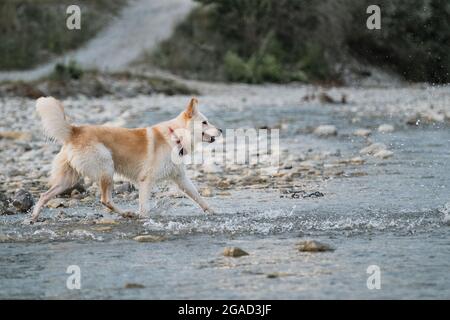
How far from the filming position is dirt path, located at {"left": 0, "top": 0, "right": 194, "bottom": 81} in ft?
87.8

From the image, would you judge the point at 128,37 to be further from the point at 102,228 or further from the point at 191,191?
the point at 102,228

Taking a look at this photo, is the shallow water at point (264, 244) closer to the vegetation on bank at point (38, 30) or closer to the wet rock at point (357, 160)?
the wet rock at point (357, 160)

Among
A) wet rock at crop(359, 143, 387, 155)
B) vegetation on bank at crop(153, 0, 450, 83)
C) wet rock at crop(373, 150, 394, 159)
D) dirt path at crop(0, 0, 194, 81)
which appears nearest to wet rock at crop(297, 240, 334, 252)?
wet rock at crop(373, 150, 394, 159)

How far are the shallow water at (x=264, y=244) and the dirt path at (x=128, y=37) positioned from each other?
17235 millimetres

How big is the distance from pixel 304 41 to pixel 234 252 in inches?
980

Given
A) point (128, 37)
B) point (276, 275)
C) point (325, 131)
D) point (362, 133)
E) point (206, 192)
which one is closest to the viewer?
point (276, 275)

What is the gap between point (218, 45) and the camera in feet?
99.2

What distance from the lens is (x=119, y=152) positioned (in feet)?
27.2

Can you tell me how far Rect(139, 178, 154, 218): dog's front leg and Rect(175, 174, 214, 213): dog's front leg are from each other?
289mm

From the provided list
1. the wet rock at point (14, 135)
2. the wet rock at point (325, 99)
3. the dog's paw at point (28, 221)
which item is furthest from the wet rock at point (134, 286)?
the wet rock at point (325, 99)

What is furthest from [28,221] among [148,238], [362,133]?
[362,133]
